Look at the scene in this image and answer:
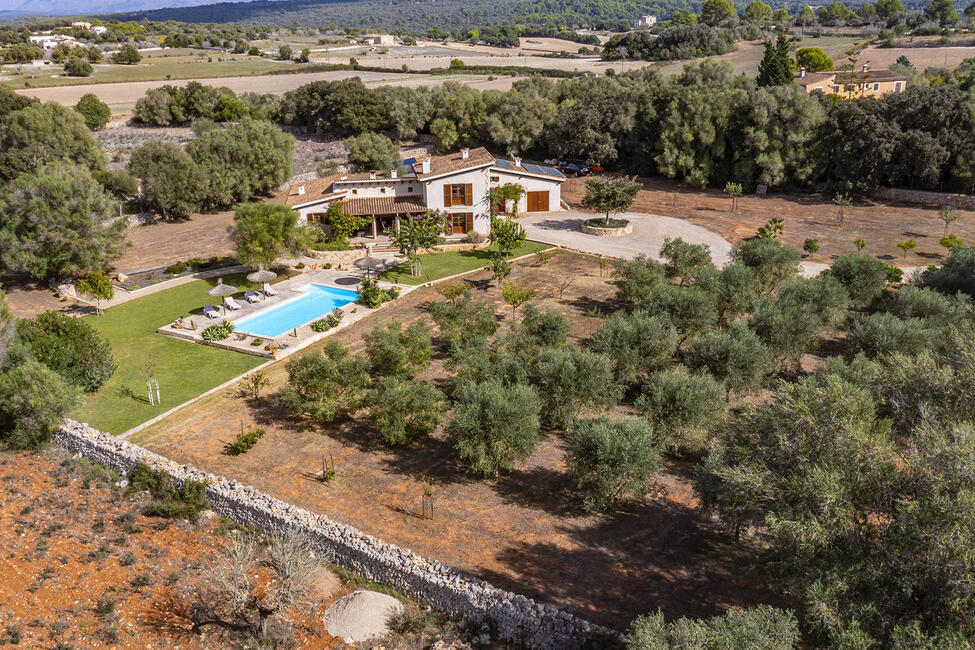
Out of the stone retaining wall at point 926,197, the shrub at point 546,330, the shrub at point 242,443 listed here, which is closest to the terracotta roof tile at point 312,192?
the shrub at point 546,330

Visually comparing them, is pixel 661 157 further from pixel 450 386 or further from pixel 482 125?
pixel 450 386

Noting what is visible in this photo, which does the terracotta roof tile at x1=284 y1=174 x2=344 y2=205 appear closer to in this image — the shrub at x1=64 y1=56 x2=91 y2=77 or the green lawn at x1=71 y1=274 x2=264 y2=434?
the green lawn at x1=71 y1=274 x2=264 y2=434

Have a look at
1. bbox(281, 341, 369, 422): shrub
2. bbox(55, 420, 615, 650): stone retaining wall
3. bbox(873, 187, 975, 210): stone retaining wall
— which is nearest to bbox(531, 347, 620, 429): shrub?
bbox(281, 341, 369, 422): shrub

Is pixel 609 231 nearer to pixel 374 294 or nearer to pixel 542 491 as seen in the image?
pixel 374 294

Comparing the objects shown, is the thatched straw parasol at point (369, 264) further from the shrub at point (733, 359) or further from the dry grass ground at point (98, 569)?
the shrub at point (733, 359)

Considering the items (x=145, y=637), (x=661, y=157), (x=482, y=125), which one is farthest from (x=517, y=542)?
(x=482, y=125)

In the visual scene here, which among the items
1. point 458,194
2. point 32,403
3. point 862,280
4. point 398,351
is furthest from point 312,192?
point 862,280
